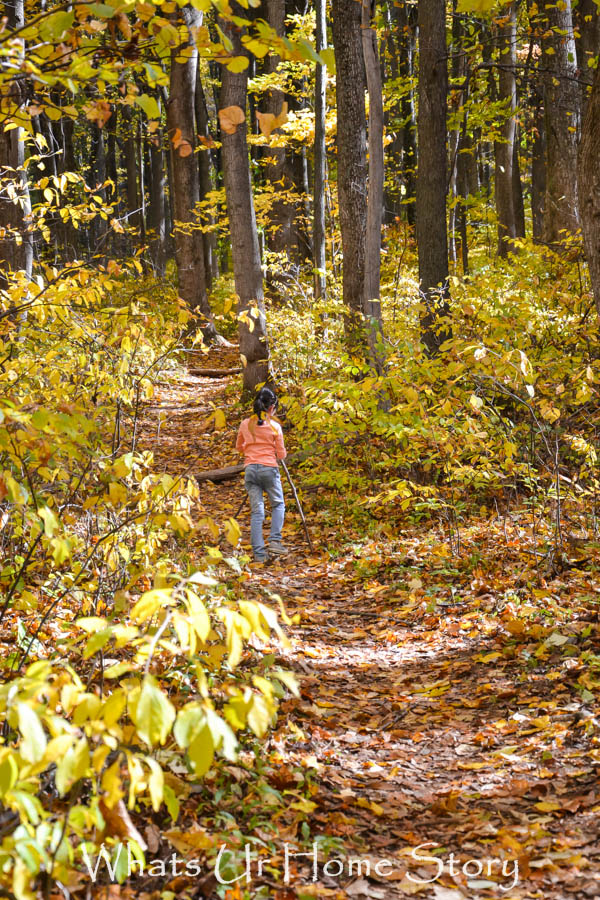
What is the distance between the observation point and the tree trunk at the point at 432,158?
9203 mm

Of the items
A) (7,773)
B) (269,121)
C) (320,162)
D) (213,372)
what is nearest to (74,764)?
(7,773)

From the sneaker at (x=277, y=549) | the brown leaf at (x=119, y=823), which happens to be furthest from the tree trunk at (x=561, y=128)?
the brown leaf at (x=119, y=823)

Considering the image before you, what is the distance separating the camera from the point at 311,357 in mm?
10992

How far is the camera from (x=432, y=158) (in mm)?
9367

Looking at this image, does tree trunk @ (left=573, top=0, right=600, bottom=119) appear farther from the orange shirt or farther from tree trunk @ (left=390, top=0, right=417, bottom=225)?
the orange shirt

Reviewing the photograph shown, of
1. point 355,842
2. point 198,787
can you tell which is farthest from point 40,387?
point 355,842

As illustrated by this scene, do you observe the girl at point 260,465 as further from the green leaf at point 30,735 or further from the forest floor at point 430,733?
the green leaf at point 30,735

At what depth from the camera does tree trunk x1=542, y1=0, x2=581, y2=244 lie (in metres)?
10.9

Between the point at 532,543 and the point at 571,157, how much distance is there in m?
8.12

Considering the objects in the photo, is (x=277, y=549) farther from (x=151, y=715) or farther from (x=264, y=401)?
(x=151, y=715)

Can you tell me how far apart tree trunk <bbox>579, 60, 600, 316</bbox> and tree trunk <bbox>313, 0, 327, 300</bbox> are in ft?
28.1

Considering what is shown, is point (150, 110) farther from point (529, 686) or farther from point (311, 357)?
point (311, 357)

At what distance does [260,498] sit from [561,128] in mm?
8440

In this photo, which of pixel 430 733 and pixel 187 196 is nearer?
pixel 430 733
